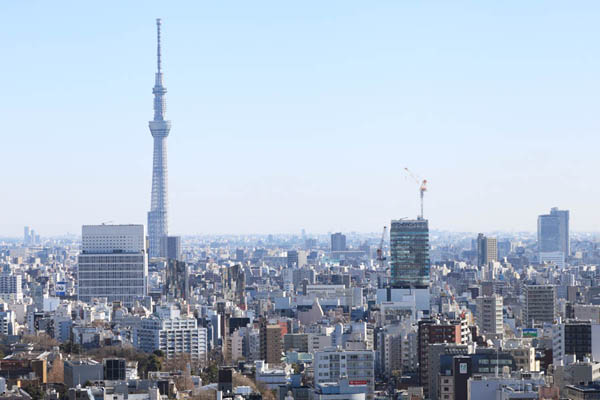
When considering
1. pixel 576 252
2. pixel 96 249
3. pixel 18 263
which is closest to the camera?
pixel 96 249

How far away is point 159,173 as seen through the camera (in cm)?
12050

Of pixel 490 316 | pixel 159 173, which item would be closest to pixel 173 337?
pixel 490 316

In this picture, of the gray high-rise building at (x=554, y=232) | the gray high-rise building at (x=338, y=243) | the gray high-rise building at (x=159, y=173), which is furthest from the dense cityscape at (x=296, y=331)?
the gray high-rise building at (x=338, y=243)

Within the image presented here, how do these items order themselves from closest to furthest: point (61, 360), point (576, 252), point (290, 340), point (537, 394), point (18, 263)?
1. point (537, 394)
2. point (61, 360)
3. point (290, 340)
4. point (18, 263)
5. point (576, 252)

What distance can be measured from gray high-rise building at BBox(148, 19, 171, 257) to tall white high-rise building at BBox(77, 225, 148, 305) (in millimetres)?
33320

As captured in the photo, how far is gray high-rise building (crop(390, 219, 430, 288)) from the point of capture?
63875mm

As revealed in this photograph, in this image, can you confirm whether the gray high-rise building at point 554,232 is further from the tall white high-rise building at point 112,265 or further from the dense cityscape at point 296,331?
the tall white high-rise building at point 112,265

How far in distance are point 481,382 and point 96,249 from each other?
2286 inches

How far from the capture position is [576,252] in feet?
414

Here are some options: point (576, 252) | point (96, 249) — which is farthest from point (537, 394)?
point (576, 252)

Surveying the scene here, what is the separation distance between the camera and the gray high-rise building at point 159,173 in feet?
383

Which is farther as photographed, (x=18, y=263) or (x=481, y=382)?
(x=18, y=263)

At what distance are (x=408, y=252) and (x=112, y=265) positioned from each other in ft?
63.6

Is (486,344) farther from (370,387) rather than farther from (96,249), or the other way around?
(96,249)
